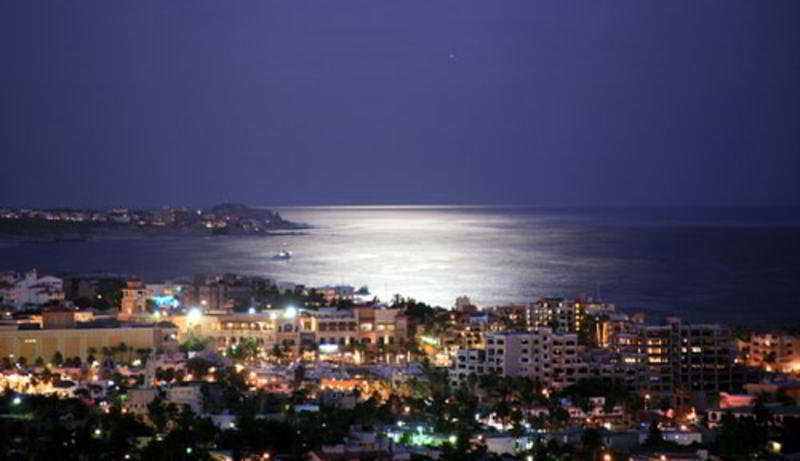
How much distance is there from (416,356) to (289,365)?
154 centimetres

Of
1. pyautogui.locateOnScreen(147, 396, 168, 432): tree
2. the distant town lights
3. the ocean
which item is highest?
the distant town lights

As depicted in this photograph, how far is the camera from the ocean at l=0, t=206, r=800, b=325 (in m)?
21.7

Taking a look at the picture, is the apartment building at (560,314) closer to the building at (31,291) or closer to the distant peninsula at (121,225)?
the building at (31,291)

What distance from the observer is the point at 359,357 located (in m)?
14.2

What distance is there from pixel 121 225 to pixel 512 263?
27.5 m

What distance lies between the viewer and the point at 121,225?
53594 mm

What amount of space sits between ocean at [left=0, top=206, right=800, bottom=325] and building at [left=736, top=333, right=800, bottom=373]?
13.6 feet

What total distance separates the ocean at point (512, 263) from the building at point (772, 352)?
13.6ft

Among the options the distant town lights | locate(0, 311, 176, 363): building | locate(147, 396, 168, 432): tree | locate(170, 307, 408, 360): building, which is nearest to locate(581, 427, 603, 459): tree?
locate(147, 396, 168, 432): tree

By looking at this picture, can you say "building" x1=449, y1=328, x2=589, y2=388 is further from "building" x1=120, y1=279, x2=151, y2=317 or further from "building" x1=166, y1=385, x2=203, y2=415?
"building" x1=120, y1=279, x2=151, y2=317

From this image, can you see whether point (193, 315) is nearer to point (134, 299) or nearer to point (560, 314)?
point (134, 299)

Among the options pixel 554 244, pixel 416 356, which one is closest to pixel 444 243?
pixel 554 244

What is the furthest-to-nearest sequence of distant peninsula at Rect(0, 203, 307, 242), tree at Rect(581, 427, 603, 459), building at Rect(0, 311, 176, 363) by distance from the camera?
distant peninsula at Rect(0, 203, 307, 242), building at Rect(0, 311, 176, 363), tree at Rect(581, 427, 603, 459)

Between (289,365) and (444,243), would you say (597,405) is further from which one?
(444,243)
